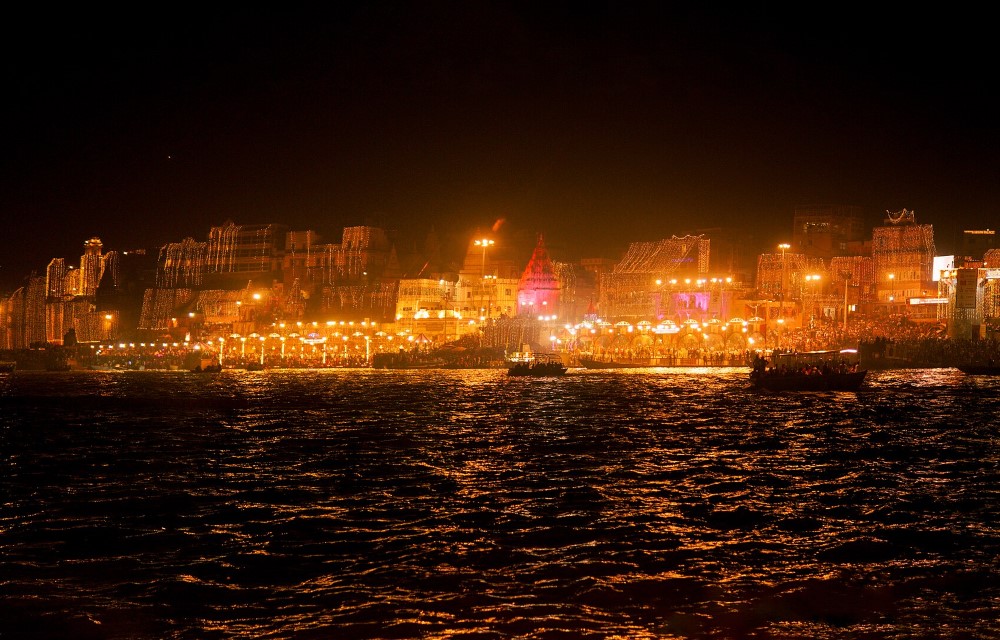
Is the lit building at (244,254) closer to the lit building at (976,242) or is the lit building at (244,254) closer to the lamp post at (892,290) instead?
the lamp post at (892,290)

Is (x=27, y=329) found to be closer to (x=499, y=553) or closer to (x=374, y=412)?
(x=374, y=412)

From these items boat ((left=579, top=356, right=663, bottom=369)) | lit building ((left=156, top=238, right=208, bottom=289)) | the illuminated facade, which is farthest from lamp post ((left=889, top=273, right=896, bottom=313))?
lit building ((left=156, top=238, right=208, bottom=289))

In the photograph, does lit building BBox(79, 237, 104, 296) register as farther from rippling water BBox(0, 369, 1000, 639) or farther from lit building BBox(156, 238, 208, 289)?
rippling water BBox(0, 369, 1000, 639)

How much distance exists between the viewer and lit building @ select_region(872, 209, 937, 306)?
Result: 84.2 m

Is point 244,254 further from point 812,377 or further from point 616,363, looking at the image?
point 812,377

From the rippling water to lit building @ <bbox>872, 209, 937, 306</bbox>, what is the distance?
58979 mm

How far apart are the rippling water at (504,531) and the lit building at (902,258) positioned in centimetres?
5898

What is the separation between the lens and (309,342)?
98.1 metres

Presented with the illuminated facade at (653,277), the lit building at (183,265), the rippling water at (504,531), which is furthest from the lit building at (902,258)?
the lit building at (183,265)

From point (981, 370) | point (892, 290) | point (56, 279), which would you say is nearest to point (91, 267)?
point (56, 279)

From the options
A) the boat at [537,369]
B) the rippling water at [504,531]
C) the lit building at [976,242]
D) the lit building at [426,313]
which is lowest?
the rippling water at [504,531]

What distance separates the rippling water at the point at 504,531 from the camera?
983 centimetres

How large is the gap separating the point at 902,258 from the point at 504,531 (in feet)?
272

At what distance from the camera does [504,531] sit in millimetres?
13891
